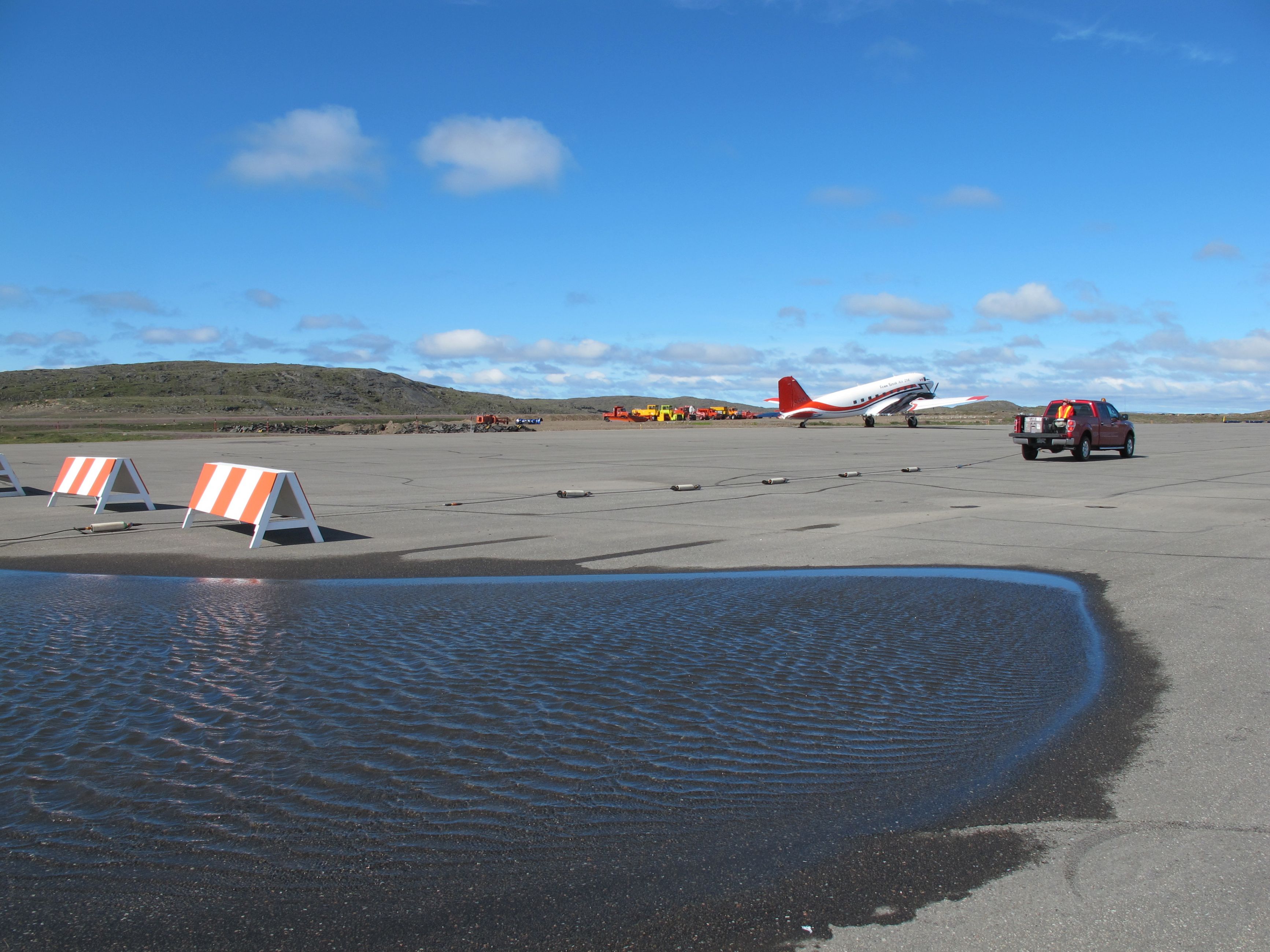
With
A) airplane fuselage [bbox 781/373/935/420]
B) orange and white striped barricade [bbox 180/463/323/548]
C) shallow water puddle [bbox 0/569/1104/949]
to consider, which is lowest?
shallow water puddle [bbox 0/569/1104/949]

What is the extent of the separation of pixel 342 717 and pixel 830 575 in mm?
5994

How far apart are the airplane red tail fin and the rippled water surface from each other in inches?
2426

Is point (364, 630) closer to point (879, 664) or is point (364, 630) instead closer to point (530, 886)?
point (879, 664)

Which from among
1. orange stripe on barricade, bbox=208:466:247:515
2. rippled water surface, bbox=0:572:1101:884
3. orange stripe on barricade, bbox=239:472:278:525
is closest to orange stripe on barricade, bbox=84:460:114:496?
orange stripe on barricade, bbox=208:466:247:515

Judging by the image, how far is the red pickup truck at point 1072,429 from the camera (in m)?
28.2

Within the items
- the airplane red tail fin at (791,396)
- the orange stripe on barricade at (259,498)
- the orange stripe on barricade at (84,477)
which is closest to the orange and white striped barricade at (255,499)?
the orange stripe on barricade at (259,498)

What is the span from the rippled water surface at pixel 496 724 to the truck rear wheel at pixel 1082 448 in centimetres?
2163

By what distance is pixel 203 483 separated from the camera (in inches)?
544

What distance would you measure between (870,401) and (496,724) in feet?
223

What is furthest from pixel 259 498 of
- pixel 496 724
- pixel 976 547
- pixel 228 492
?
pixel 976 547

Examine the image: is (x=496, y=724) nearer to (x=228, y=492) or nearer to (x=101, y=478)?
(x=228, y=492)

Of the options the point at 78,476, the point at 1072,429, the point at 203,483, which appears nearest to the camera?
the point at 203,483

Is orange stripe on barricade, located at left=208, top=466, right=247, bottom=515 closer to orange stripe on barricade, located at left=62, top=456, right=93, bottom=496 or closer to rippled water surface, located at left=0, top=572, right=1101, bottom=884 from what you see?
rippled water surface, located at left=0, top=572, right=1101, bottom=884

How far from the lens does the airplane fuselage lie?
70000 millimetres
